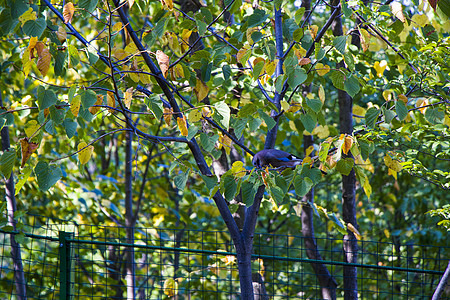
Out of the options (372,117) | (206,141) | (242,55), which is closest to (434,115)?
(372,117)

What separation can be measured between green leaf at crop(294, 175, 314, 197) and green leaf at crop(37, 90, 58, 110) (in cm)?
97

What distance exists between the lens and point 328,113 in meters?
5.59

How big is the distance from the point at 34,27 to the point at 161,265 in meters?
2.47

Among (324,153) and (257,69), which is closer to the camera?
(324,153)

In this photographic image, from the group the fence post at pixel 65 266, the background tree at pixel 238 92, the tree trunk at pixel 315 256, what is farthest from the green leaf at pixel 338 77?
the fence post at pixel 65 266

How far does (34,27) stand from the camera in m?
1.55

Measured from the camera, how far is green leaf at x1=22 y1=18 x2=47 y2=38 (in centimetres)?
154

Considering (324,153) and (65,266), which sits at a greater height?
(324,153)

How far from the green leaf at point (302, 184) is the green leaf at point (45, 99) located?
0.97 m

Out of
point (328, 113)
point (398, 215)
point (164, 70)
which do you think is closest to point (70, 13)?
point (164, 70)

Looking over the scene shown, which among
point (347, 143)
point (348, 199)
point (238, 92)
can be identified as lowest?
point (347, 143)

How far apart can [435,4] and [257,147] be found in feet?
9.13

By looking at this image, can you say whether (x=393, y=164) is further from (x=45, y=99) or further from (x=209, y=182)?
(x=45, y=99)

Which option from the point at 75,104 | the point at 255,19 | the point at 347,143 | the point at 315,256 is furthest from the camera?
the point at 315,256
